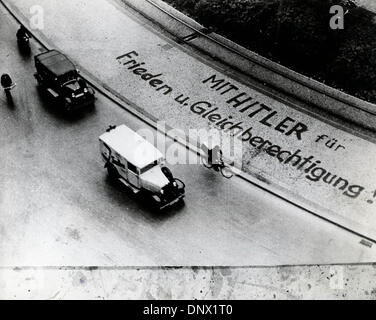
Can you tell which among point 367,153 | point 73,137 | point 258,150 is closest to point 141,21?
point 73,137

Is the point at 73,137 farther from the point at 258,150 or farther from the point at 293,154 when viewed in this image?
the point at 293,154

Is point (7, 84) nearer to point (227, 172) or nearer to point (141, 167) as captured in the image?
point (141, 167)

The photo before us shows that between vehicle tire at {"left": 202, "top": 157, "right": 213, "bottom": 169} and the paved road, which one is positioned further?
vehicle tire at {"left": 202, "top": 157, "right": 213, "bottom": 169}

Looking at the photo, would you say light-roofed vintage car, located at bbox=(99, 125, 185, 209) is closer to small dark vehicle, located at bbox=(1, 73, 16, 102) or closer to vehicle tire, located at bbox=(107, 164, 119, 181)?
vehicle tire, located at bbox=(107, 164, 119, 181)

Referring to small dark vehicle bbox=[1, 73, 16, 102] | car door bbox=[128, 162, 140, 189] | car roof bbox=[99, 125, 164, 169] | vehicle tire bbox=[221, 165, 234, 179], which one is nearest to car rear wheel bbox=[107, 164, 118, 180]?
car door bbox=[128, 162, 140, 189]

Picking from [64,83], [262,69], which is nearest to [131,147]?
[64,83]

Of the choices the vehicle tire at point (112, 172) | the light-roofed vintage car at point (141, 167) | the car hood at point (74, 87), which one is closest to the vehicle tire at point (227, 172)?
the light-roofed vintage car at point (141, 167)

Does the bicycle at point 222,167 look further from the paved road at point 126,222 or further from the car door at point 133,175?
the car door at point 133,175
